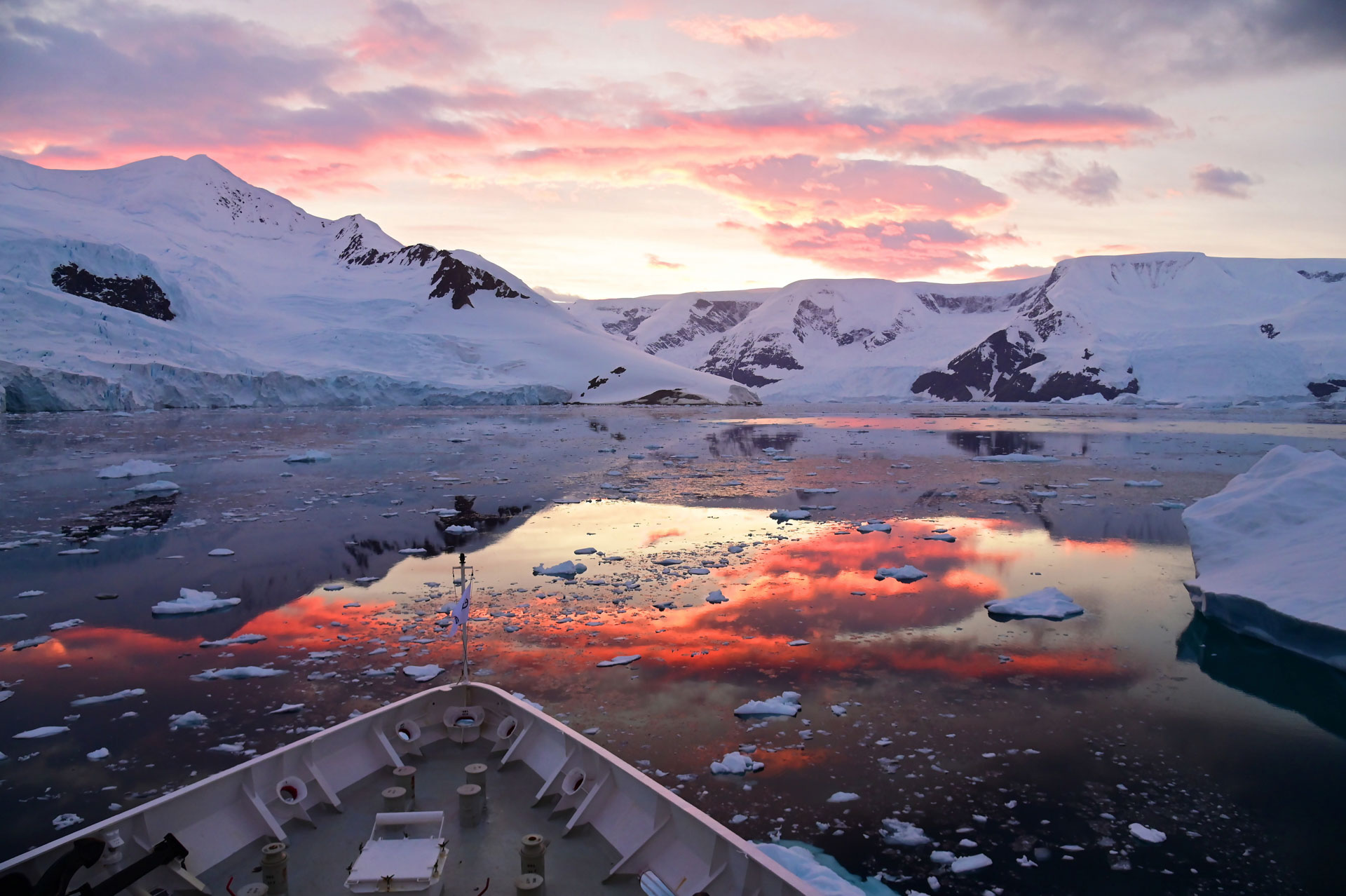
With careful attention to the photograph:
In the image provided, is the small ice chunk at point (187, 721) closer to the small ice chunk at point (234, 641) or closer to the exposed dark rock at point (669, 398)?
the small ice chunk at point (234, 641)

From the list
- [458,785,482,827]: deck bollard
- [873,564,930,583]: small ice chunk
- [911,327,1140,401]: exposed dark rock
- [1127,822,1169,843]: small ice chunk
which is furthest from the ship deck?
[911,327,1140,401]: exposed dark rock

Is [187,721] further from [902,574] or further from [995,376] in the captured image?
[995,376]

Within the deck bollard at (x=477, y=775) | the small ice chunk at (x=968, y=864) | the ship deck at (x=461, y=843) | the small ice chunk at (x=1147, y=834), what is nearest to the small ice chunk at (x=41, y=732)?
the ship deck at (x=461, y=843)

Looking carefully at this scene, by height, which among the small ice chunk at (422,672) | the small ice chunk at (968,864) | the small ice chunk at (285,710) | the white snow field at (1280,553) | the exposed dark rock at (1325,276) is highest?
the exposed dark rock at (1325,276)

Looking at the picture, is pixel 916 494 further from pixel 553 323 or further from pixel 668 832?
pixel 553 323

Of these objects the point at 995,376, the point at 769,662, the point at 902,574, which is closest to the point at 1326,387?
the point at 995,376

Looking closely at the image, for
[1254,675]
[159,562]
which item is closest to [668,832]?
[1254,675]
